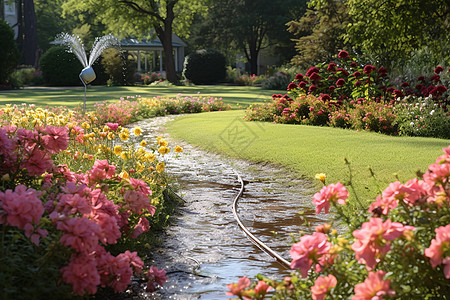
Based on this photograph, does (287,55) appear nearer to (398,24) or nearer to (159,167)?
(398,24)

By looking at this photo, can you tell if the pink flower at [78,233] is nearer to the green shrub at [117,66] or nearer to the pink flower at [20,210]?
the pink flower at [20,210]

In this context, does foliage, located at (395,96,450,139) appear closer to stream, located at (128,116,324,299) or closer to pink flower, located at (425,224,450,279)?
stream, located at (128,116,324,299)

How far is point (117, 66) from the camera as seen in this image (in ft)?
110

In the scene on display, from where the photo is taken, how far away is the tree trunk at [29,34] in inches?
1479

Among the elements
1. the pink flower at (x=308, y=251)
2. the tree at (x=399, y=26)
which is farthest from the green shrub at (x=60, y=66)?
the pink flower at (x=308, y=251)

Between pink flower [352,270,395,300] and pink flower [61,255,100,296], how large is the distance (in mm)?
1318

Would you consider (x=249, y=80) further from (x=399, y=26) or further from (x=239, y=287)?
(x=239, y=287)

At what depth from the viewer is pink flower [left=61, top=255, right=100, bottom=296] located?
2730 mm

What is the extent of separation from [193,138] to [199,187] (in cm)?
456

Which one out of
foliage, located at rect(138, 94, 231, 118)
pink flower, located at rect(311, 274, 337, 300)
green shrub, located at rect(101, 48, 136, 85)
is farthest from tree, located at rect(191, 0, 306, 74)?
pink flower, located at rect(311, 274, 337, 300)

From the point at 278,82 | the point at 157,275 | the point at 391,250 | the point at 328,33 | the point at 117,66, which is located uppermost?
the point at 328,33

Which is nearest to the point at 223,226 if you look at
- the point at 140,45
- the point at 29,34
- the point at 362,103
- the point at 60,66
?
the point at 362,103

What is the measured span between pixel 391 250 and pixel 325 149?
6.57m

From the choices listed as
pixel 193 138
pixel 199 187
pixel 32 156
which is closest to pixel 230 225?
pixel 199 187
